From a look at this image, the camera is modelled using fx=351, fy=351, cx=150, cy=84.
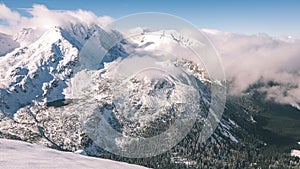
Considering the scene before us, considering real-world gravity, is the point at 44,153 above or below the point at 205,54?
below

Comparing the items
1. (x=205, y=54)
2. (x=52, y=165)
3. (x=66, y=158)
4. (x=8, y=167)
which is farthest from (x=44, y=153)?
(x=205, y=54)

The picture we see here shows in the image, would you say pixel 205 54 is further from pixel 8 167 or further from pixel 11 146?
pixel 8 167

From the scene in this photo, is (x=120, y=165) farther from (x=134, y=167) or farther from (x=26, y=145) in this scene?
(x=26, y=145)

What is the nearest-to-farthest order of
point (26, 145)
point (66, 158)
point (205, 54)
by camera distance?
1. point (66, 158)
2. point (26, 145)
3. point (205, 54)

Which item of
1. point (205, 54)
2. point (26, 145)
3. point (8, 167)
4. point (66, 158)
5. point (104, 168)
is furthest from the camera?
point (205, 54)

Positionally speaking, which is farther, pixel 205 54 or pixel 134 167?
pixel 205 54

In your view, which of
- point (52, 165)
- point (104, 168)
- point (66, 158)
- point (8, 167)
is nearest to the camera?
point (8, 167)

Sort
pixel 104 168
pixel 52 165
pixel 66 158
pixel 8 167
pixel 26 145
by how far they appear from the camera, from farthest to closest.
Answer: pixel 26 145, pixel 66 158, pixel 104 168, pixel 52 165, pixel 8 167

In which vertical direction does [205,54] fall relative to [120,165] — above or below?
above

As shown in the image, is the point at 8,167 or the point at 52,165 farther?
the point at 52,165

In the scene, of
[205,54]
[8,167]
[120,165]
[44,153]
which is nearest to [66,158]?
[44,153]
